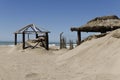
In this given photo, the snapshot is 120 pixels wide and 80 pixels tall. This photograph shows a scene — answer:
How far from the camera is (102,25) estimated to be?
675 inches

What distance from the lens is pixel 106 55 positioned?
32.6ft

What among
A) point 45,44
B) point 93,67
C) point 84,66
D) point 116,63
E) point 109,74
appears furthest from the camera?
point 45,44

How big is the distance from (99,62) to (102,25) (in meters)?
7.94

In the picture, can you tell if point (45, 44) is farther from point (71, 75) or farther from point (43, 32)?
point (71, 75)

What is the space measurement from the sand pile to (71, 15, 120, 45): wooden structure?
5118 millimetres

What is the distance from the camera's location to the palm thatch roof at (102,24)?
55.3ft

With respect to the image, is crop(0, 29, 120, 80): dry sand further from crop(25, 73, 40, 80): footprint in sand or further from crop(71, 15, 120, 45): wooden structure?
crop(71, 15, 120, 45): wooden structure

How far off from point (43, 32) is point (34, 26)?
152 centimetres

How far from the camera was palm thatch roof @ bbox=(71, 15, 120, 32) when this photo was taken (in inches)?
664

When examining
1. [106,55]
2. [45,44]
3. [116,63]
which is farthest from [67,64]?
[45,44]

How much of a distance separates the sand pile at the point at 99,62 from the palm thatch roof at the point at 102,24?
511 cm

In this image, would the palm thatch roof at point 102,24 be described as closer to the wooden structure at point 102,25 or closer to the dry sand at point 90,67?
the wooden structure at point 102,25

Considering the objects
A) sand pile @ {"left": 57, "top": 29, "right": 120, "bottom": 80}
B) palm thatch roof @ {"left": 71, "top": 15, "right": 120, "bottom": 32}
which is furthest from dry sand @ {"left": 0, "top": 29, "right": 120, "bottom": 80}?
palm thatch roof @ {"left": 71, "top": 15, "right": 120, "bottom": 32}

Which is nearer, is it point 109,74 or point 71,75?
point 109,74
